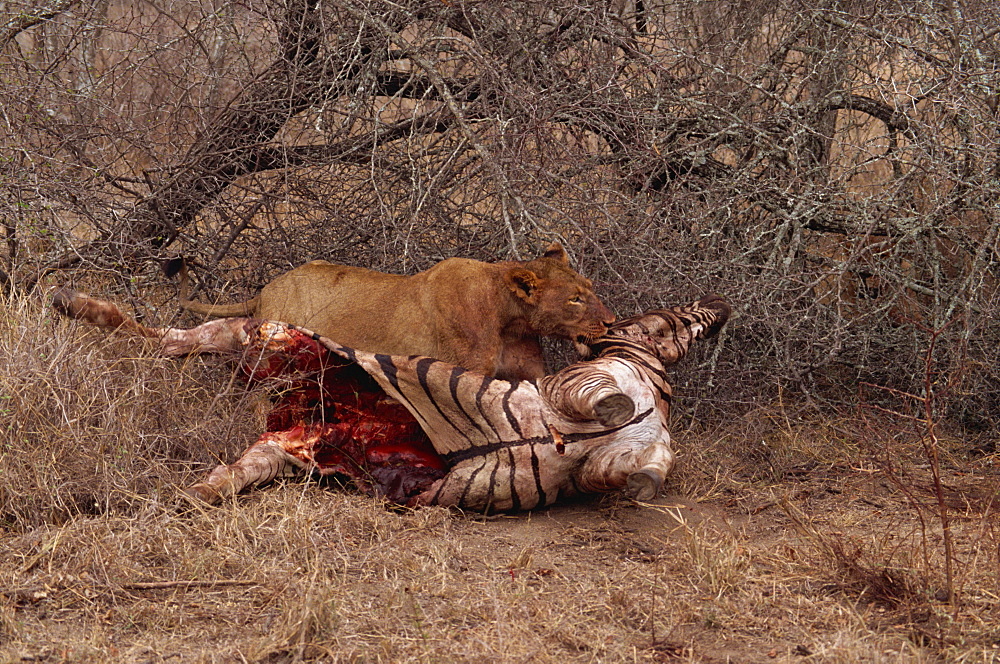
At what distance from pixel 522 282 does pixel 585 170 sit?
4.29 ft

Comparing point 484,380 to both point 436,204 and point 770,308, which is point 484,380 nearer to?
point 436,204

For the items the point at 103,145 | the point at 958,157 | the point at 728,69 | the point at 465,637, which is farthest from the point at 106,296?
the point at 958,157

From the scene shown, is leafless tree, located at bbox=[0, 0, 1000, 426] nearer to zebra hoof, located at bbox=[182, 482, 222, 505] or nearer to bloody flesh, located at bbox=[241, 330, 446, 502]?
bloody flesh, located at bbox=[241, 330, 446, 502]

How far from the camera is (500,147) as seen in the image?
4.89 m

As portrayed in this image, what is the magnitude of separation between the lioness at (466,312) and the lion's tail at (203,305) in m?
0.34

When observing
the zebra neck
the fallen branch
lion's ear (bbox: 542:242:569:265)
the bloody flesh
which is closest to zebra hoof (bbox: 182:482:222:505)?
the bloody flesh

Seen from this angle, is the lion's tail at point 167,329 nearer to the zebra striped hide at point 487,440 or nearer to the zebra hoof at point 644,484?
the zebra striped hide at point 487,440

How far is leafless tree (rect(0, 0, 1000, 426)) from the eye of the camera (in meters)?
5.07

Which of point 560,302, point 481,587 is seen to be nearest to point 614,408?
point 481,587

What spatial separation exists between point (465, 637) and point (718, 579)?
870 millimetres

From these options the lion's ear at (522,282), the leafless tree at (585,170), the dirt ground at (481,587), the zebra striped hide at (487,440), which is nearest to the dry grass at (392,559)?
the dirt ground at (481,587)

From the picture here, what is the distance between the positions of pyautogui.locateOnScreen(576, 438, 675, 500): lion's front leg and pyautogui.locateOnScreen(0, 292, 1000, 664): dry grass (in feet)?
0.65

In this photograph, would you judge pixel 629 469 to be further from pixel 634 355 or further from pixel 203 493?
pixel 203 493

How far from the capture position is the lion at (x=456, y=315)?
423cm
